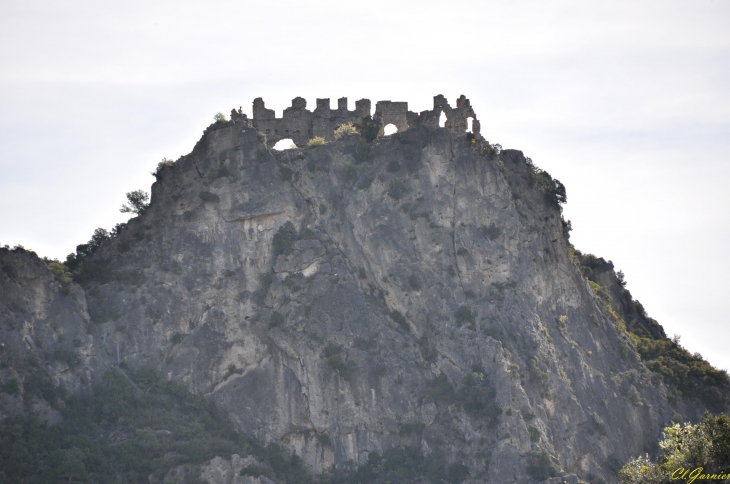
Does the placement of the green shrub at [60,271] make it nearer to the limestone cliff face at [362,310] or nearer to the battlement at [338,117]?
the limestone cliff face at [362,310]

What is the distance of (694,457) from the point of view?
254 ft

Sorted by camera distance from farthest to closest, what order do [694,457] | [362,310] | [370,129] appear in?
[370,129]
[362,310]
[694,457]

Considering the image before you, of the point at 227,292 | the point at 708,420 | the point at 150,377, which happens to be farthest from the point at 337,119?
the point at 708,420

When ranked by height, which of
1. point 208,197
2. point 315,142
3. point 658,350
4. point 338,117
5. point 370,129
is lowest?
point 658,350

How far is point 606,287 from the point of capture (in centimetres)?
12119

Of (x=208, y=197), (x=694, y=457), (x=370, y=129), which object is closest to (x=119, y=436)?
(x=208, y=197)

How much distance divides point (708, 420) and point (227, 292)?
132ft

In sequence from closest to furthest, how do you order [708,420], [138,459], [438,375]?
[708,420], [138,459], [438,375]

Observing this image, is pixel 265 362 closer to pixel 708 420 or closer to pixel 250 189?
pixel 250 189

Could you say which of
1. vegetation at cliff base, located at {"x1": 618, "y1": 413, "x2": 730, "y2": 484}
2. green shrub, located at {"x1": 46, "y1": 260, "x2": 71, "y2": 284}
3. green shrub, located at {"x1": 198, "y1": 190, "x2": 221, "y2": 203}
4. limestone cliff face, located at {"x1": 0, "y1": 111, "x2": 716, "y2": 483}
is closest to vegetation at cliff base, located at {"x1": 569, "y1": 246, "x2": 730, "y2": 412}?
limestone cliff face, located at {"x1": 0, "y1": 111, "x2": 716, "y2": 483}

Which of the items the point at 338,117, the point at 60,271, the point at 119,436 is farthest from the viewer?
the point at 338,117

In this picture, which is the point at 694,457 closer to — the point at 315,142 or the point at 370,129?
the point at 370,129

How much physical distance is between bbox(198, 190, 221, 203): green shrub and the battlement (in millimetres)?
6844

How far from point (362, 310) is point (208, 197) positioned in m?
14.1
